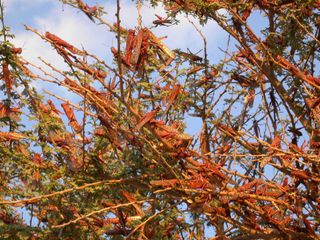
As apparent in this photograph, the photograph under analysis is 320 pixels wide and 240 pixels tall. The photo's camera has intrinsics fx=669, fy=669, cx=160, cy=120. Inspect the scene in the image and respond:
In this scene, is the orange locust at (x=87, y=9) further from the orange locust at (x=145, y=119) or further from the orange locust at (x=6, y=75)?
the orange locust at (x=145, y=119)

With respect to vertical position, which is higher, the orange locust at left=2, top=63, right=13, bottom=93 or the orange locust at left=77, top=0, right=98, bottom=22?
the orange locust at left=77, top=0, right=98, bottom=22

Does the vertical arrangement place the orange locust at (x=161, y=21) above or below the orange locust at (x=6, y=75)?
above

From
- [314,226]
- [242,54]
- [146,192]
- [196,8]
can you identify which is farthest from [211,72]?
[314,226]

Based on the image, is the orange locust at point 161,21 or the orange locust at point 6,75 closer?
the orange locust at point 6,75

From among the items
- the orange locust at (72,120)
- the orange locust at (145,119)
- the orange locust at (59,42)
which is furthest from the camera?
the orange locust at (72,120)

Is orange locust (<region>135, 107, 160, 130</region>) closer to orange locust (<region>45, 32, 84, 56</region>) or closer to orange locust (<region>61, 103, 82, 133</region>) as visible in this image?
orange locust (<region>45, 32, 84, 56</region>)

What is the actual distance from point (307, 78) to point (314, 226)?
1.09 meters

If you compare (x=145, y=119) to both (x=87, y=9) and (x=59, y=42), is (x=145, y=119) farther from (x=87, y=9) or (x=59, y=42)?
(x=87, y=9)

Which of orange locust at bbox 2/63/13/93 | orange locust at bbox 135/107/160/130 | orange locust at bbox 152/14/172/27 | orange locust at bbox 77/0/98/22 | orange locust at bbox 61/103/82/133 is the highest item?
orange locust at bbox 77/0/98/22

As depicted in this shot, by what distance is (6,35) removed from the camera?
4.90 m

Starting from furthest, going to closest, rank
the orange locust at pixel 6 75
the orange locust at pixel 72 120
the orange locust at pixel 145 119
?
the orange locust at pixel 72 120 < the orange locust at pixel 6 75 < the orange locust at pixel 145 119

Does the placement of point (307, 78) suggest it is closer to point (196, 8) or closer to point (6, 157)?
point (196, 8)

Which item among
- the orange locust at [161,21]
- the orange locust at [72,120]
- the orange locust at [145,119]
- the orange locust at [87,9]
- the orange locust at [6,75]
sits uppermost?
the orange locust at [87,9]

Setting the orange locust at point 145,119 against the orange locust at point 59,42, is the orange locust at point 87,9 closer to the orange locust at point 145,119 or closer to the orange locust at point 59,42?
→ the orange locust at point 59,42
